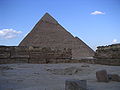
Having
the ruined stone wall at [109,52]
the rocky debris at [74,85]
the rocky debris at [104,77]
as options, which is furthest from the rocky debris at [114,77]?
the ruined stone wall at [109,52]

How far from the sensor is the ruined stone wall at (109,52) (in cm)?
1020

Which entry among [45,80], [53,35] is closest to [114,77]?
[45,80]

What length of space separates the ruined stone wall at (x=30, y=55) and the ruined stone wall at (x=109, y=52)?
2798 millimetres

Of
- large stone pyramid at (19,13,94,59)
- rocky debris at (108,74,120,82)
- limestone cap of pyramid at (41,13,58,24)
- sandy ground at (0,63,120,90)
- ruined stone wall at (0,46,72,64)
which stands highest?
limestone cap of pyramid at (41,13,58,24)

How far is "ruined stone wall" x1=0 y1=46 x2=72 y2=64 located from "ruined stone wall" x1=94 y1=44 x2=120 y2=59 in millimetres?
2798

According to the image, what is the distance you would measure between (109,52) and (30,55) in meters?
5.25

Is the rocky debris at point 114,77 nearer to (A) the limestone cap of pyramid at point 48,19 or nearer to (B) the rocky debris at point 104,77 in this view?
(B) the rocky debris at point 104,77

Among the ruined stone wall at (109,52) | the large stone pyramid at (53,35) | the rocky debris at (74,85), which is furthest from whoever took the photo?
the large stone pyramid at (53,35)

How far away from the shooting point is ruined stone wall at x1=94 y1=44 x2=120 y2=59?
33.5ft

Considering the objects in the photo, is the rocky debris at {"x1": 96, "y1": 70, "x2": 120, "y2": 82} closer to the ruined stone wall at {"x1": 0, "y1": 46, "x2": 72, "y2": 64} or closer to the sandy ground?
the sandy ground

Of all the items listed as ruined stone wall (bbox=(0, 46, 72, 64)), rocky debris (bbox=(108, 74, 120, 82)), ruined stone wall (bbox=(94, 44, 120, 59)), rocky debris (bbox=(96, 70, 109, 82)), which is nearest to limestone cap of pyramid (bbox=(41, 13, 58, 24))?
ruined stone wall (bbox=(0, 46, 72, 64))

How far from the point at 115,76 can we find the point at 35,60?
29.6 feet

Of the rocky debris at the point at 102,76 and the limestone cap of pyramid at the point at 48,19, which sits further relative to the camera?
the limestone cap of pyramid at the point at 48,19

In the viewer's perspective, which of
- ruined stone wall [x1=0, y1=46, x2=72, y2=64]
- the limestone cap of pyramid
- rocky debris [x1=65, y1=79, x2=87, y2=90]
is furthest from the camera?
the limestone cap of pyramid
